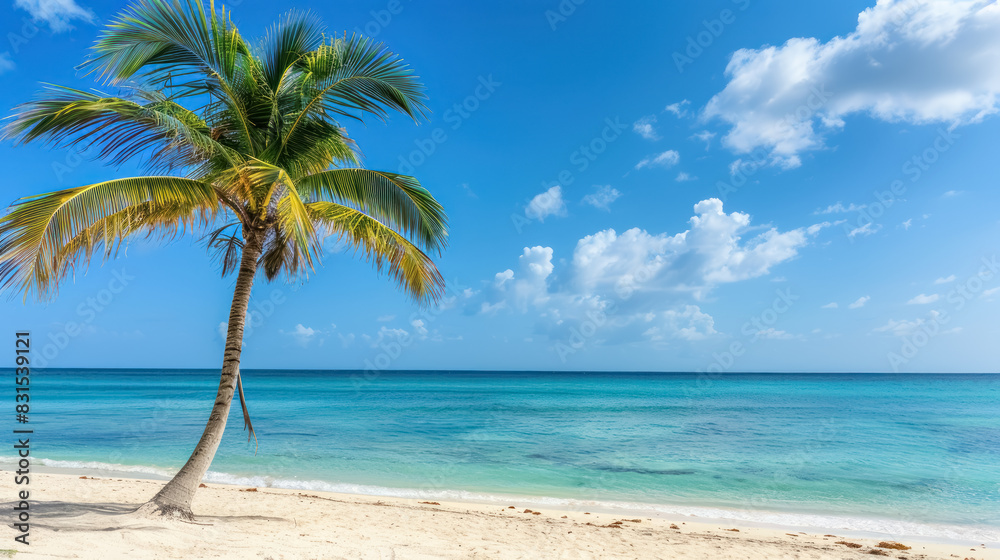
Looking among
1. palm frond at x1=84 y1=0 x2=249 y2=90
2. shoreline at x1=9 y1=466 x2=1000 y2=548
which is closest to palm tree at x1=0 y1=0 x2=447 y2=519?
palm frond at x1=84 y1=0 x2=249 y2=90

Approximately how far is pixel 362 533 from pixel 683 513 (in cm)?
553

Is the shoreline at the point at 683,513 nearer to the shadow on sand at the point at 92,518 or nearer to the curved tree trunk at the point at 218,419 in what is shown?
Answer: the shadow on sand at the point at 92,518

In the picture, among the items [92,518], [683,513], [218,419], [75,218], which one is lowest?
[683,513]

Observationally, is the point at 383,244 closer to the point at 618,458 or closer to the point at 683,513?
the point at 683,513

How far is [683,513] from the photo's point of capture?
29.1ft

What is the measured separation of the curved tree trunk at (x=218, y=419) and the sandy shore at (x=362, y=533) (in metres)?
0.31

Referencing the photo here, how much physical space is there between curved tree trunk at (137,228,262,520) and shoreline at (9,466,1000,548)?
3491 mm

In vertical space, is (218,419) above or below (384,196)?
below

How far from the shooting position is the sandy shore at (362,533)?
5.00 metres

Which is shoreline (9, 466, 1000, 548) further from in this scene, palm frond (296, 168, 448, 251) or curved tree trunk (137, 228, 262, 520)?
palm frond (296, 168, 448, 251)

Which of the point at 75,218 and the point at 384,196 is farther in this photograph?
the point at 384,196

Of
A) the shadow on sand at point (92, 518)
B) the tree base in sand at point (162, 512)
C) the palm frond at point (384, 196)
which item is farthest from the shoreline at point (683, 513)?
the palm frond at point (384, 196)

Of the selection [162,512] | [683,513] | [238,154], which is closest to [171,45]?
[238,154]

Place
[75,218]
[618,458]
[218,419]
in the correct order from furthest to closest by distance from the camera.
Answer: [618,458] → [218,419] → [75,218]
